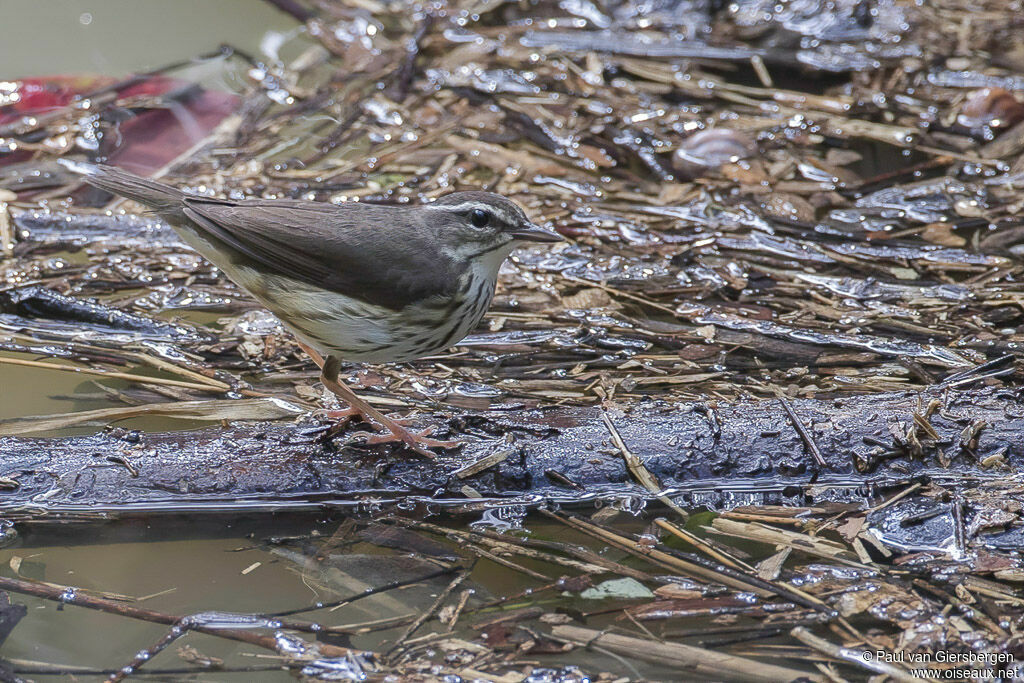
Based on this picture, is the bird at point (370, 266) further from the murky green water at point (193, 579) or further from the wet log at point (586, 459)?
the murky green water at point (193, 579)

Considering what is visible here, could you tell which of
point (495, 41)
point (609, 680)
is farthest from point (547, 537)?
→ point (495, 41)

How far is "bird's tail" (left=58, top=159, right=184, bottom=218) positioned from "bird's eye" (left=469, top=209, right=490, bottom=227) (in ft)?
4.47

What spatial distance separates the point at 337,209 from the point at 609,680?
2464 millimetres

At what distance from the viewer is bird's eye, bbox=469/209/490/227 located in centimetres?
477

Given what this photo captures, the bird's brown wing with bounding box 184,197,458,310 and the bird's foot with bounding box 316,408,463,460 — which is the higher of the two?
the bird's brown wing with bounding box 184,197,458,310

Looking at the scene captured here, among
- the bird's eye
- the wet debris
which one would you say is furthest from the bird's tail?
the bird's eye

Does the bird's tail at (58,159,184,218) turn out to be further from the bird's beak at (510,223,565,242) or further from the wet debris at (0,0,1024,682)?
the bird's beak at (510,223,565,242)

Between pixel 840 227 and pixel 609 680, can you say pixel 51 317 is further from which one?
pixel 840 227

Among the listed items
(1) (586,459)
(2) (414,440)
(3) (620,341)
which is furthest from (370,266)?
(3) (620,341)

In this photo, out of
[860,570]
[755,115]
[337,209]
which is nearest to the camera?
[860,570]

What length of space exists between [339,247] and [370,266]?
0.17m

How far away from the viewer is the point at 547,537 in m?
4.29

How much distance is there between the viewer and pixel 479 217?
4.77m

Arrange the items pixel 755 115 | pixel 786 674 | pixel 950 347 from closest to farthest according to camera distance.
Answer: pixel 786 674, pixel 950 347, pixel 755 115
